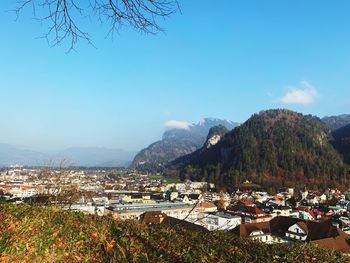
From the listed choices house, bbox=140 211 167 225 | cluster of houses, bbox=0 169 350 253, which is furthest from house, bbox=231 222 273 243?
house, bbox=140 211 167 225

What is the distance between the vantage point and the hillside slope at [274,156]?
86.6 meters

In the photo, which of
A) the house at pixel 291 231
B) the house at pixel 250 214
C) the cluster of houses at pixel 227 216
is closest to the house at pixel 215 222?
the cluster of houses at pixel 227 216

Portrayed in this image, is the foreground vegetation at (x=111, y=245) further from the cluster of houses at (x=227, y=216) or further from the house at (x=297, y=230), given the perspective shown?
the house at (x=297, y=230)

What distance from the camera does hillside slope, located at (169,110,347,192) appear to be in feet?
284

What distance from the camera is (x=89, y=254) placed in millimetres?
3500

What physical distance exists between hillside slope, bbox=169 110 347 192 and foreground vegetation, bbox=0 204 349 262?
256ft

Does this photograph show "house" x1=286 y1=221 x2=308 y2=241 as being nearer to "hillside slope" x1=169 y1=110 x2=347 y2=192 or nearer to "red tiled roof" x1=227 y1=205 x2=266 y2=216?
"red tiled roof" x1=227 y1=205 x2=266 y2=216

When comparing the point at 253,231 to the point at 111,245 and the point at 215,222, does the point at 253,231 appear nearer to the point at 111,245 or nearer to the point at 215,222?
the point at 215,222

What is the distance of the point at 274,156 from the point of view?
97.8 meters

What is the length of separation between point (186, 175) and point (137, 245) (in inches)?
4285

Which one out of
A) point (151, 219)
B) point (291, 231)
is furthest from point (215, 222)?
point (151, 219)

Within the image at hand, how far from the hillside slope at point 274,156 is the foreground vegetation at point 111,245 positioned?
78.1m

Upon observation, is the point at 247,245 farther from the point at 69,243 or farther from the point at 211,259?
the point at 69,243

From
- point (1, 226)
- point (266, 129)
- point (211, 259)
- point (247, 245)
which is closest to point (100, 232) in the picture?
point (1, 226)
